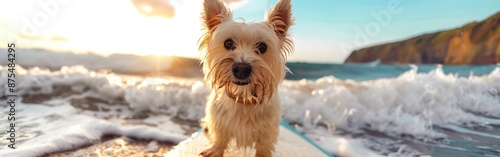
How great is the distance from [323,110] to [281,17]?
3.77 metres

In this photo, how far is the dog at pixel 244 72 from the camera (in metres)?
2.22

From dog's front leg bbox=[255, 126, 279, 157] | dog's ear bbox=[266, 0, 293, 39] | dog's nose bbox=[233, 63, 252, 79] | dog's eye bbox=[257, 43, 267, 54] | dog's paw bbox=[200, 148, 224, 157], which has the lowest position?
dog's paw bbox=[200, 148, 224, 157]

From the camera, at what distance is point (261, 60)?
224cm

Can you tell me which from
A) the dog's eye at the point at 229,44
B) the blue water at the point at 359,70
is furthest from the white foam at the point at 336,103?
the dog's eye at the point at 229,44

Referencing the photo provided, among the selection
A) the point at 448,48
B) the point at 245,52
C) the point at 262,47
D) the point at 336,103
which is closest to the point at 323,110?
the point at 336,103

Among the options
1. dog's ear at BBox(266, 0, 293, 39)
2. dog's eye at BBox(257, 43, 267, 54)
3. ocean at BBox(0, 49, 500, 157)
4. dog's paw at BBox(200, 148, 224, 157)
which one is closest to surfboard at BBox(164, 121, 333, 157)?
dog's paw at BBox(200, 148, 224, 157)

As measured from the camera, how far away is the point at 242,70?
2135 millimetres

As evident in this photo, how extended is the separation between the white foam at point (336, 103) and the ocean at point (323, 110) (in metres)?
0.02

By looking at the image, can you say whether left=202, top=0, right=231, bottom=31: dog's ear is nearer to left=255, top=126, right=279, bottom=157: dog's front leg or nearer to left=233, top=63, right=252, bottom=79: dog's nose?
left=233, top=63, right=252, bottom=79: dog's nose

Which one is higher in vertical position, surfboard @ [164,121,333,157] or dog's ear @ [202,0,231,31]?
dog's ear @ [202,0,231,31]

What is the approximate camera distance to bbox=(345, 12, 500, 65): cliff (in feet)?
21.7

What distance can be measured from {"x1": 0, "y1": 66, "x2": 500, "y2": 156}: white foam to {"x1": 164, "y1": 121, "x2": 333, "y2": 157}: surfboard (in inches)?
33.1

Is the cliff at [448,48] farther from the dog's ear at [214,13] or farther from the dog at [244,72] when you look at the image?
the dog's ear at [214,13]

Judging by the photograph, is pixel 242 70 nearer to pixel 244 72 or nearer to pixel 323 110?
pixel 244 72
